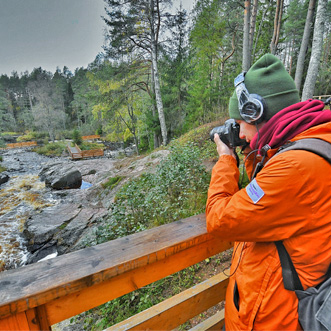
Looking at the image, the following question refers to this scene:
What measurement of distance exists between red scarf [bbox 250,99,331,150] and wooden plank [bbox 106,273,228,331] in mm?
890

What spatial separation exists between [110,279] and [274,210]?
674 millimetres

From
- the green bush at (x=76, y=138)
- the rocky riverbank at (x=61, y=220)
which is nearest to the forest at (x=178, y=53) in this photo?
the rocky riverbank at (x=61, y=220)

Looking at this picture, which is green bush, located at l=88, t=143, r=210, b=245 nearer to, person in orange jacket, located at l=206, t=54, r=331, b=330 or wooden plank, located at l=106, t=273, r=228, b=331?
wooden plank, located at l=106, t=273, r=228, b=331

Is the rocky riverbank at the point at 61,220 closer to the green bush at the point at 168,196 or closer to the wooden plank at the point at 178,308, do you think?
the green bush at the point at 168,196

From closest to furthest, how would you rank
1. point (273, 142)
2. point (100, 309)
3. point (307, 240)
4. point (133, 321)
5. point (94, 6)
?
point (307, 240) → point (273, 142) → point (133, 321) → point (100, 309) → point (94, 6)

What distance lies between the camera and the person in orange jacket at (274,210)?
660 mm

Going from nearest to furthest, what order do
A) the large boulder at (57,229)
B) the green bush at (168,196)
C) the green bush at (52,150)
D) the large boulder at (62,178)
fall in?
the green bush at (168,196)
the large boulder at (57,229)
the large boulder at (62,178)
the green bush at (52,150)

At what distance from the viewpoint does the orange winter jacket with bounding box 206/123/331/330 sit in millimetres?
654

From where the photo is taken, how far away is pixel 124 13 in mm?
11812

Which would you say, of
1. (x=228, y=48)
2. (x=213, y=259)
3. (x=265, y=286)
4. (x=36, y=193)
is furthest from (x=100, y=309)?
(x=228, y=48)

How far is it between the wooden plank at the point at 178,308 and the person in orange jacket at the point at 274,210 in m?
0.19

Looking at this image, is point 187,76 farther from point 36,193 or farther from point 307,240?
point 307,240

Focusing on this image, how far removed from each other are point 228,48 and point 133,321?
2114cm

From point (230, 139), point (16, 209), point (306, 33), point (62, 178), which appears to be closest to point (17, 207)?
point (16, 209)
